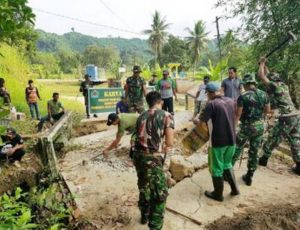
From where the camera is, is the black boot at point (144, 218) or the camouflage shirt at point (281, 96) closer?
the black boot at point (144, 218)

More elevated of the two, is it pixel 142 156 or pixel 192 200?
pixel 142 156

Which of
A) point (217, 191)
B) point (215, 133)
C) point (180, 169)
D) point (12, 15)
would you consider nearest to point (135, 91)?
point (180, 169)

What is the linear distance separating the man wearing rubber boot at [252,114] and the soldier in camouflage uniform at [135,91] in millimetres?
3038

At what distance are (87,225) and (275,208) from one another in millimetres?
2497

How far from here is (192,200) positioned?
5094 millimetres

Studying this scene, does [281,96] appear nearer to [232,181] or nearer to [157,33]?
[232,181]

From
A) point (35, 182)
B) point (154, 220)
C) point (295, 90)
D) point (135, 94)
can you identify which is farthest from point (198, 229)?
point (295, 90)

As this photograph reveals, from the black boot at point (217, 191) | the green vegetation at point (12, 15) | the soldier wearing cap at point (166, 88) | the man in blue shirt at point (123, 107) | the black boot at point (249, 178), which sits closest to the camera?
the green vegetation at point (12, 15)

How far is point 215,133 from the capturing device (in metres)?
4.79

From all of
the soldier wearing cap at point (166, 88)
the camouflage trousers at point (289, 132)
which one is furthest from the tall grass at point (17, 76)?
the camouflage trousers at point (289, 132)

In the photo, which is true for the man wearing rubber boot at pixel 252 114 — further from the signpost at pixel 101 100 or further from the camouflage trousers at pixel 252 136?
the signpost at pixel 101 100

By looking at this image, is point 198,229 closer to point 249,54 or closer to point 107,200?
point 107,200

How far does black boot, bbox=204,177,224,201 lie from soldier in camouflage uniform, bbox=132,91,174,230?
1.07 m

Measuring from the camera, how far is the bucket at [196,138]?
600 cm
